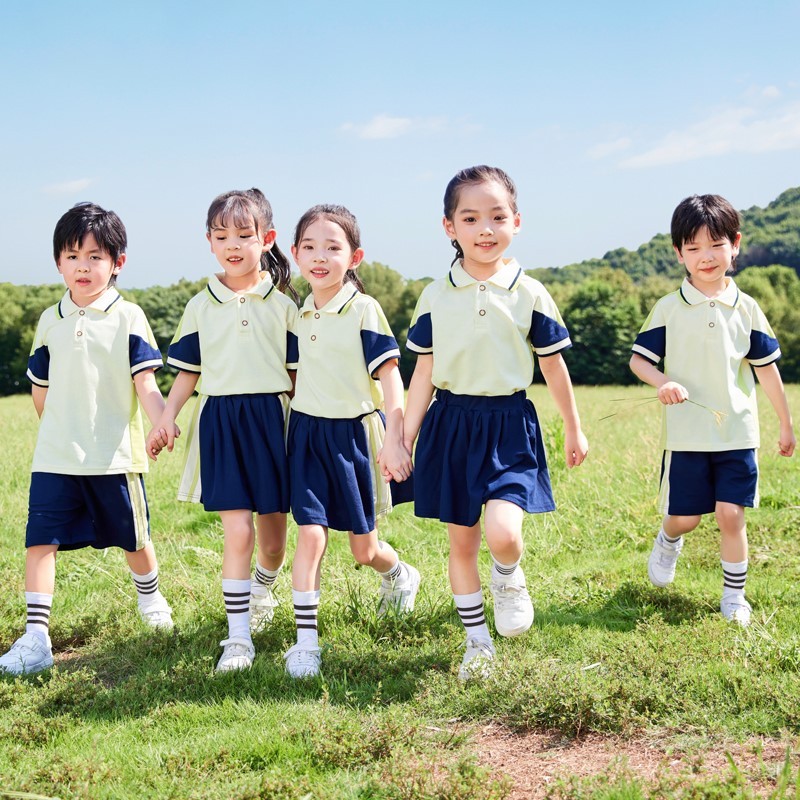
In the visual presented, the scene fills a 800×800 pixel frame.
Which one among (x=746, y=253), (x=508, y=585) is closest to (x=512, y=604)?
(x=508, y=585)

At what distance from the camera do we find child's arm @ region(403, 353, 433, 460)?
4.02 meters

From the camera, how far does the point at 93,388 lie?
176 inches

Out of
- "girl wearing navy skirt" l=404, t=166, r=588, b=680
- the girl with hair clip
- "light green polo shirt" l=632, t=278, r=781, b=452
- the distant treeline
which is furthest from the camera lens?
the distant treeline

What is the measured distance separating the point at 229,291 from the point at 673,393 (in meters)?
2.16

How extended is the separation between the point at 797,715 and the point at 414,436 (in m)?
1.82

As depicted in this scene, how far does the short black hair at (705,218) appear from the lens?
457cm

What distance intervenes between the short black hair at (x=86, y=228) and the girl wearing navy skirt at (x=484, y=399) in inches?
64.1

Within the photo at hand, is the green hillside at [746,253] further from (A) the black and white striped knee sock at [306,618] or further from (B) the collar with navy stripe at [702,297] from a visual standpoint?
(A) the black and white striped knee sock at [306,618]

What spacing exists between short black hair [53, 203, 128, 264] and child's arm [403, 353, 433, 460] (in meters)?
1.68

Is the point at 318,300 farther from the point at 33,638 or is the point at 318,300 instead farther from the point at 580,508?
the point at 580,508

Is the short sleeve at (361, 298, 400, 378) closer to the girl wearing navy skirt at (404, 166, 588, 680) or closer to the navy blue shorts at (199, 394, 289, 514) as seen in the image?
the girl wearing navy skirt at (404, 166, 588, 680)

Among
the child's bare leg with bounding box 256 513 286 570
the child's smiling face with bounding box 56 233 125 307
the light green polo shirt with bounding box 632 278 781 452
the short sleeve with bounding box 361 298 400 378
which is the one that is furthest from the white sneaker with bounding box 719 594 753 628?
the child's smiling face with bounding box 56 233 125 307

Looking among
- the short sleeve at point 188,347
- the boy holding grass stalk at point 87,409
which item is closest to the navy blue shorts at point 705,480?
the short sleeve at point 188,347

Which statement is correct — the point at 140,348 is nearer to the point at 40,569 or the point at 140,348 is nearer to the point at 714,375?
the point at 40,569
